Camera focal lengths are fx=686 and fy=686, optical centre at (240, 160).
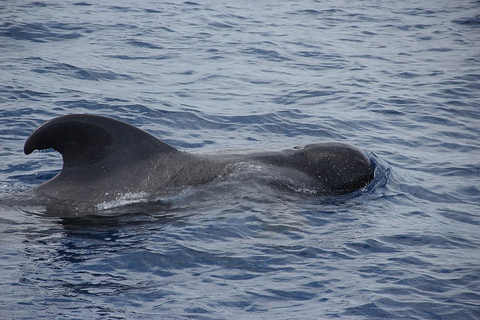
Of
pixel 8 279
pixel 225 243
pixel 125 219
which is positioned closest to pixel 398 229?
pixel 225 243

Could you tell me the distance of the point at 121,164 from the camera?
982 centimetres

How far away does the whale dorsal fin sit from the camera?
30.3 ft

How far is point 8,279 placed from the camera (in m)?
7.54

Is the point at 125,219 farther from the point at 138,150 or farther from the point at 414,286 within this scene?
the point at 414,286

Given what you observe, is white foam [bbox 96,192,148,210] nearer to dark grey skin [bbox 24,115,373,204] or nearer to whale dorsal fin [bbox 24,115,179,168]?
dark grey skin [bbox 24,115,373,204]

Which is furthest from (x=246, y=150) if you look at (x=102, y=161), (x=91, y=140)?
(x=91, y=140)

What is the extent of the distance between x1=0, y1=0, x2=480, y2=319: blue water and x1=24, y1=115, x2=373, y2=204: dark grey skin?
29 centimetres

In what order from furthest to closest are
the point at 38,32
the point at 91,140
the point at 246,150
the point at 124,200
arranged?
1. the point at 38,32
2. the point at 246,150
3. the point at 124,200
4. the point at 91,140

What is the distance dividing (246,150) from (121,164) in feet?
7.17

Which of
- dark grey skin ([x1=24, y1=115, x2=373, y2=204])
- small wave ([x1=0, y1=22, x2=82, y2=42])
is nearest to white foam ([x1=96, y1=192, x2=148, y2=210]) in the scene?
dark grey skin ([x1=24, y1=115, x2=373, y2=204])

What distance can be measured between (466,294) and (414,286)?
1.92 ft

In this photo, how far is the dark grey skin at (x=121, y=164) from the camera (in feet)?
30.9

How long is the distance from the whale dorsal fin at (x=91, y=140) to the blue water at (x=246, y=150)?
82cm

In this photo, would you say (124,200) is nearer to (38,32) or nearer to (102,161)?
(102,161)
